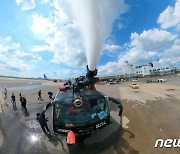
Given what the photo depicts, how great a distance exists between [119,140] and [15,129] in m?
7.87

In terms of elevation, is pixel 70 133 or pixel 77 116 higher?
pixel 77 116

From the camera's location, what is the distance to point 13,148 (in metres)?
9.22

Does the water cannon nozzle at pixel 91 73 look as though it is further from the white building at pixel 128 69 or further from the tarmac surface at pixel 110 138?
the white building at pixel 128 69

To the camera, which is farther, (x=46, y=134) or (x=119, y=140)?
(x=46, y=134)

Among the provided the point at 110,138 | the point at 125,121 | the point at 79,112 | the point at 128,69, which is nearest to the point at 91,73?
the point at 79,112

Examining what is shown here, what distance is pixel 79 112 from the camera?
341 inches

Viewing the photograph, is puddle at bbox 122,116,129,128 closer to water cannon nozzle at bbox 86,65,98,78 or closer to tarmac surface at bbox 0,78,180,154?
tarmac surface at bbox 0,78,180,154

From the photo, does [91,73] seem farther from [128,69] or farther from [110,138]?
[128,69]

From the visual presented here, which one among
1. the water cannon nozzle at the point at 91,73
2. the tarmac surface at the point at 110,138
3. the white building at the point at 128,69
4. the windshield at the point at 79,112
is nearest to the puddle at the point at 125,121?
the tarmac surface at the point at 110,138

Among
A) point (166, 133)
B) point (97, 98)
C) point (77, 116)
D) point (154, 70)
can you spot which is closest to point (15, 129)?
point (77, 116)

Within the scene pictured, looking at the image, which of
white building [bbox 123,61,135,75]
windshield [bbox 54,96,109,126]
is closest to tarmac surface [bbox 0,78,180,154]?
windshield [bbox 54,96,109,126]

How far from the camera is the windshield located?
8461 millimetres

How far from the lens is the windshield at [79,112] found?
333 inches

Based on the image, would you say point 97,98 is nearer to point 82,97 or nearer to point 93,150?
point 82,97
